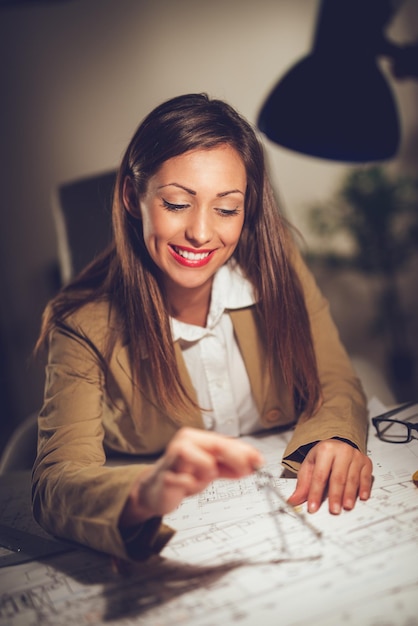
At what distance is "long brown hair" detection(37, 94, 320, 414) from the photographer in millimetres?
1092

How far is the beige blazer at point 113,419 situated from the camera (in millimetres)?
848

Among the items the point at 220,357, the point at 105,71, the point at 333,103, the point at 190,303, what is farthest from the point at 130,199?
the point at 105,71

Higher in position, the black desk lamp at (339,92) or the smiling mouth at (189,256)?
the black desk lamp at (339,92)

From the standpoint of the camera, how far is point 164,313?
3.92ft

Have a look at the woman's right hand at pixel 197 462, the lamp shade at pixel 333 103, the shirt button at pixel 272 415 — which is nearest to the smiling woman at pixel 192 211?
the lamp shade at pixel 333 103

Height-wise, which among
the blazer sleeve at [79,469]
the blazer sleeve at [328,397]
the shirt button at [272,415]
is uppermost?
the blazer sleeve at [79,469]

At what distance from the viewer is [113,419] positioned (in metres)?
1.29

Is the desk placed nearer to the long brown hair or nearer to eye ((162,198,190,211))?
the long brown hair

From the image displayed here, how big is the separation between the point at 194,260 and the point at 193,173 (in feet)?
0.57

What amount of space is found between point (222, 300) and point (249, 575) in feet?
2.12

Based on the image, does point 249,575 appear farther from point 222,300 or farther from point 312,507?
point 222,300

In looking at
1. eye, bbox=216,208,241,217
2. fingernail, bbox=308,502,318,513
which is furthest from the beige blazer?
eye, bbox=216,208,241,217

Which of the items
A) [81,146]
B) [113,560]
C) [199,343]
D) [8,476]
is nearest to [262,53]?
[81,146]

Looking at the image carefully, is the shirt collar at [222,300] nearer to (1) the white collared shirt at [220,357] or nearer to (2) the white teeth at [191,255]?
→ (1) the white collared shirt at [220,357]
